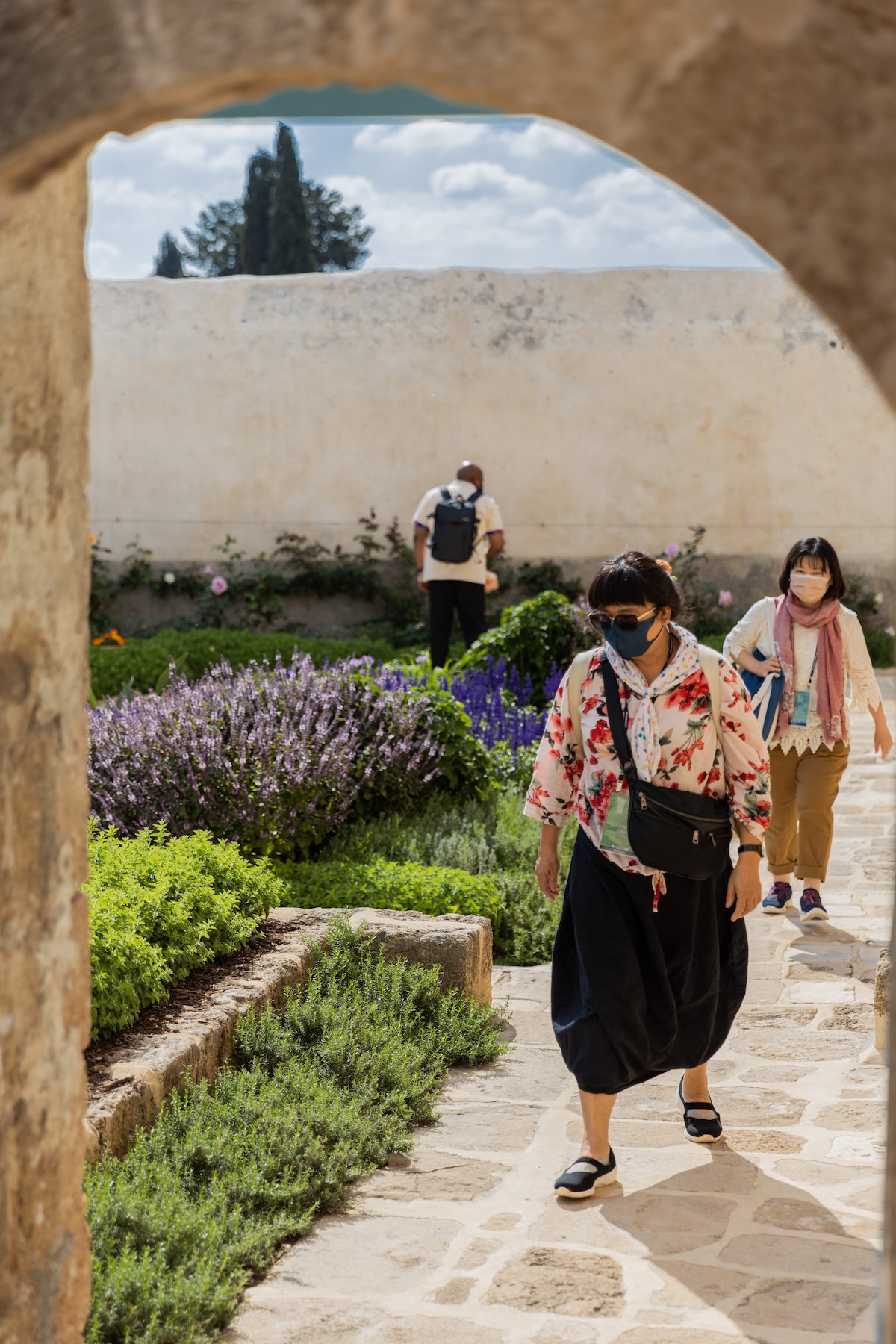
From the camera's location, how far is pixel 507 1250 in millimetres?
2975

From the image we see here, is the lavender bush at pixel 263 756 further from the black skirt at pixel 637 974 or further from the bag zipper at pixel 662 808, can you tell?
the bag zipper at pixel 662 808

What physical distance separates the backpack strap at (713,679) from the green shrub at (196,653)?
5.93m

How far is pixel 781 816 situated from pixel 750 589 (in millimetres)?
7467

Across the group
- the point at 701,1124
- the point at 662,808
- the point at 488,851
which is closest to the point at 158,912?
the point at 662,808

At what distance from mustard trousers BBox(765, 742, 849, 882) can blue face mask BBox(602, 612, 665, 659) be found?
8.09 feet

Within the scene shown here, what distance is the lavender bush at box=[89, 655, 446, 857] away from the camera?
530 centimetres

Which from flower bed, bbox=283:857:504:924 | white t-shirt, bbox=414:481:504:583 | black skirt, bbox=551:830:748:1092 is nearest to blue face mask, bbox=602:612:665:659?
black skirt, bbox=551:830:748:1092

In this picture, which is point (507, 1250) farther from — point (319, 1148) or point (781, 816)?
point (781, 816)

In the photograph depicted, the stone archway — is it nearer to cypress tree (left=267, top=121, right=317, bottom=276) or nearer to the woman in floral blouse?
the woman in floral blouse

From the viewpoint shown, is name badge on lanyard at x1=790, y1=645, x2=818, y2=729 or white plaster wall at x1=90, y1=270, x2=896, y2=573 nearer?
name badge on lanyard at x1=790, y1=645, x2=818, y2=729

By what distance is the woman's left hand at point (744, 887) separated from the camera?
133 inches

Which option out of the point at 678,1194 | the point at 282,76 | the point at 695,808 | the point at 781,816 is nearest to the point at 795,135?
the point at 282,76

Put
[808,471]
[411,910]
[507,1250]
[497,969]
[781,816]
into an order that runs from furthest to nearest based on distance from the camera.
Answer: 1. [808,471]
2. [781,816]
3. [497,969]
4. [411,910]
5. [507,1250]

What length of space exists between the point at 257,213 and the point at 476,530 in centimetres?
1559
